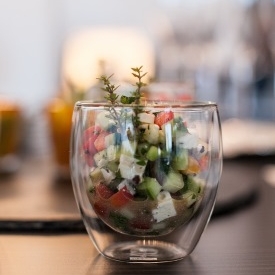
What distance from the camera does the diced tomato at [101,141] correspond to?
2.02 ft

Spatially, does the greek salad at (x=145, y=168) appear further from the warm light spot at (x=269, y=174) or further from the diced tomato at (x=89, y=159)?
the warm light spot at (x=269, y=174)

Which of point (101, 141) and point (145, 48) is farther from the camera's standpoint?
point (145, 48)

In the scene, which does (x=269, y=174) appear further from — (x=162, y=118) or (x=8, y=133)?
(x=162, y=118)

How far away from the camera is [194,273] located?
1.94 feet

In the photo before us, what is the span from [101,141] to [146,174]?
0.17 feet

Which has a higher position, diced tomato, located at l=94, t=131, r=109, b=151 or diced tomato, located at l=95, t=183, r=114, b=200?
diced tomato, located at l=94, t=131, r=109, b=151

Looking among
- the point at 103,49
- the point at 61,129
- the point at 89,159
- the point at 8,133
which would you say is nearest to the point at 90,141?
the point at 89,159

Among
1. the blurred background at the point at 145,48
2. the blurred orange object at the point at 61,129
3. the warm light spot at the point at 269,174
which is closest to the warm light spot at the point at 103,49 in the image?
the blurred background at the point at 145,48

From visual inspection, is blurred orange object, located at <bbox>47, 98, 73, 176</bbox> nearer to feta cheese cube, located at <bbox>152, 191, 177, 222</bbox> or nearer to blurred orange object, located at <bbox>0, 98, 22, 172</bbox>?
blurred orange object, located at <bbox>0, 98, 22, 172</bbox>

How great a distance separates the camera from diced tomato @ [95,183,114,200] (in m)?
0.61

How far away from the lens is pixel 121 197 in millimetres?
602

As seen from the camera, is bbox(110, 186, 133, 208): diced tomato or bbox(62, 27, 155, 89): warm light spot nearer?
bbox(110, 186, 133, 208): diced tomato

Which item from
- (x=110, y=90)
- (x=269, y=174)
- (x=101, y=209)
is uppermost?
(x=110, y=90)

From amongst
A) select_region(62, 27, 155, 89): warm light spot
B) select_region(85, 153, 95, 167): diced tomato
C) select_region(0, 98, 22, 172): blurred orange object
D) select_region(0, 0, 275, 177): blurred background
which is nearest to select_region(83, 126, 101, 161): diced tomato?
select_region(85, 153, 95, 167): diced tomato
